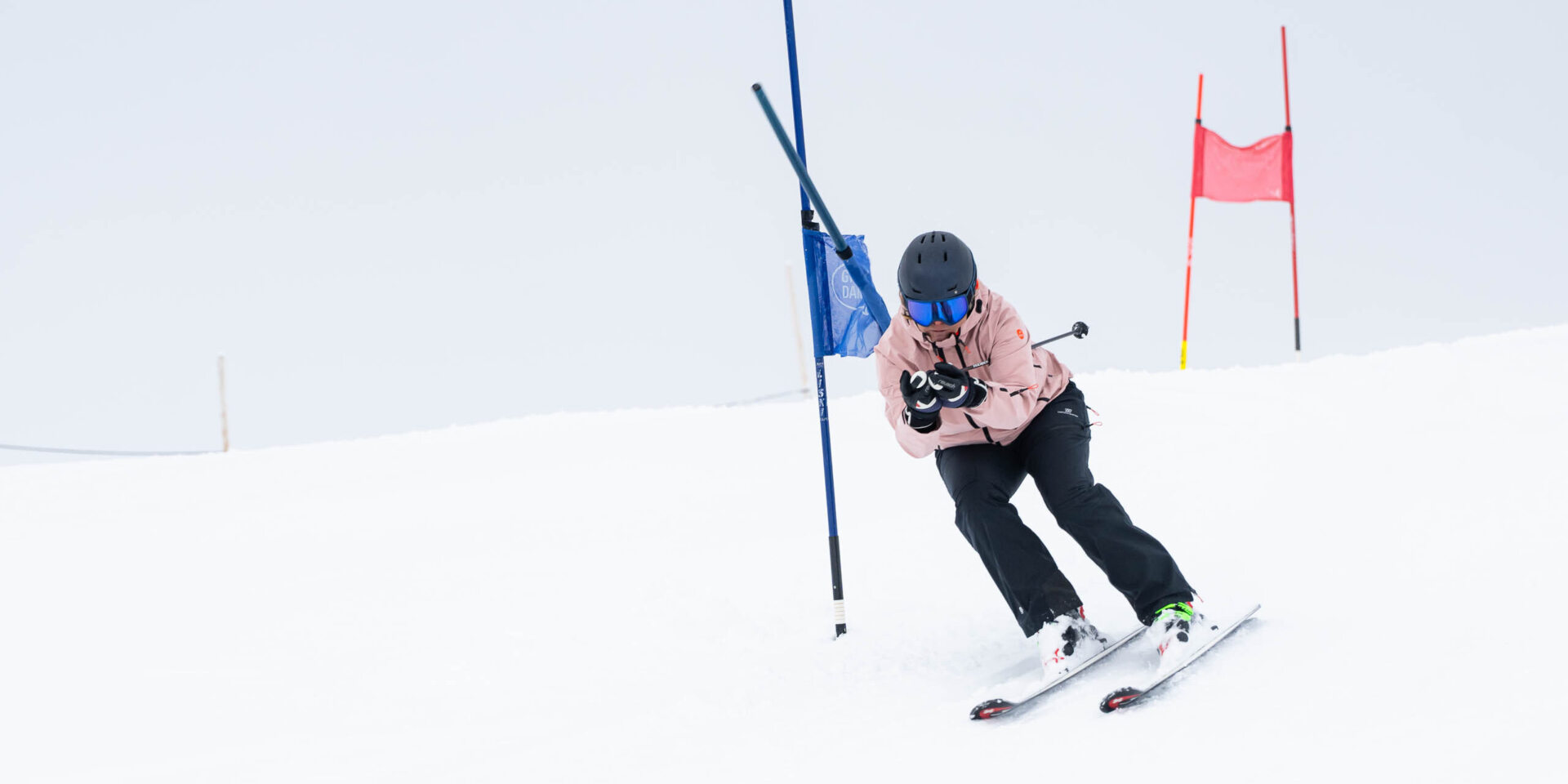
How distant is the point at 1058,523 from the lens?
11.3 ft

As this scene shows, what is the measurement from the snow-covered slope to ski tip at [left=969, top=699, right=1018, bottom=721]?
0.05 meters

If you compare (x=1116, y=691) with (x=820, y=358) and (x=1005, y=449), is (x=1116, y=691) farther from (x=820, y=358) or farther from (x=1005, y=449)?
(x=820, y=358)

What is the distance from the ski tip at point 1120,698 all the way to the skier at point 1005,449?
0.83ft

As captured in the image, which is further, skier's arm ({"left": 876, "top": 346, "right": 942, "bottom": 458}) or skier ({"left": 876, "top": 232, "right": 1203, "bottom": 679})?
skier's arm ({"left": 876, "top": 346, "right": 942, "bottom": 458})

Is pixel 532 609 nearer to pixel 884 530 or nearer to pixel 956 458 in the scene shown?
pixel 884 530

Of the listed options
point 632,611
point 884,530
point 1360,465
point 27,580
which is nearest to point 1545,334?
point 1360,465

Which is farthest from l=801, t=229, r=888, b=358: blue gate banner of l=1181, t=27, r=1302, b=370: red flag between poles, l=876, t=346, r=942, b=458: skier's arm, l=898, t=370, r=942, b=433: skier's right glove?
l=1181, t=27, r=1302, b=370: red flag between poles

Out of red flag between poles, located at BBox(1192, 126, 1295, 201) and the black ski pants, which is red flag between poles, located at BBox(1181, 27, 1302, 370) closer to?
red flag between poles, located at BBox(1192, 126, 1295, 201)

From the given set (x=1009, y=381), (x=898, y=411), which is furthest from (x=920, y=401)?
(x=1009, y=381)

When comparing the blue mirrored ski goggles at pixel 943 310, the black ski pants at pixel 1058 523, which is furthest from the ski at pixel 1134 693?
the blue mirrored ski goggles at pixel 943 310

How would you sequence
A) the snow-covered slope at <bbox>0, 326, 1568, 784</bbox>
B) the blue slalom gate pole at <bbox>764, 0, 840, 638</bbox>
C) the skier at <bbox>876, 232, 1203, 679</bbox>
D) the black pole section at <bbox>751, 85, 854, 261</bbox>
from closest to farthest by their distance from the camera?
the snow-covered slope at <bbox>0, 326, 1568, 784</bbox>, the skier at <bbox>876, 232, 1203, 679</bbox>, the black pole section at <bbox>751, 85, 854, 261</bbox>, the blue slalom gate pole at <bbox>764, 0, 840, 638</bbox>

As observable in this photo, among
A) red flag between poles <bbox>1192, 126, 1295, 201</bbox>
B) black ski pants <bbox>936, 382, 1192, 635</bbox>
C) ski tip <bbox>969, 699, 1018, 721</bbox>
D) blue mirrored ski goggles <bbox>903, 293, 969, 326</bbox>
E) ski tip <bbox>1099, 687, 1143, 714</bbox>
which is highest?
red flag between poles <bbox>1192, 126, 1295, 201</bbox>

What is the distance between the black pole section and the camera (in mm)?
3805

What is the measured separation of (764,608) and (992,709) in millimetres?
1751
